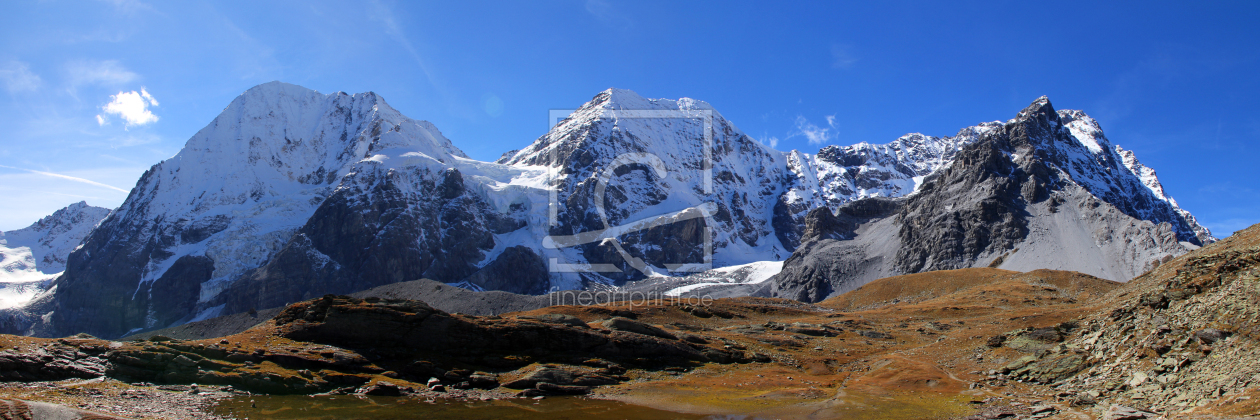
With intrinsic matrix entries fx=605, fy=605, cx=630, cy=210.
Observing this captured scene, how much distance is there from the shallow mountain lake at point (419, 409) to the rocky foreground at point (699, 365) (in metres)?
1.52

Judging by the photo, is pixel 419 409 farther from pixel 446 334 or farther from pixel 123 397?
pixel 123 397

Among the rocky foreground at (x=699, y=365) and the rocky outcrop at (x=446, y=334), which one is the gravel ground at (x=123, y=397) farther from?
the rocky outcrop at (x=446, y=334)

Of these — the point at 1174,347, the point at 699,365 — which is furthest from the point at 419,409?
the point at 1174,347

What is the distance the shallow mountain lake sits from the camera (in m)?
29.5

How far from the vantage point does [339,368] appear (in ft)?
126

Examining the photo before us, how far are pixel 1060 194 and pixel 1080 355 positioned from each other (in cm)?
18778

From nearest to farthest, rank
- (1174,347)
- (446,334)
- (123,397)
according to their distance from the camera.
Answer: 1. (1174,347)
2. (123,397)
3. (446,334)

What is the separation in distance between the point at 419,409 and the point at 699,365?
80.1 feet

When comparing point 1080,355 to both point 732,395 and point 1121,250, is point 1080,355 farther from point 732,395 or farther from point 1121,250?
point 1121,250

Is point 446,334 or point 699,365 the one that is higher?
point 446,334

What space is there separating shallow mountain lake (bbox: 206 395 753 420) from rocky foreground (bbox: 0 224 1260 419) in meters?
1.52

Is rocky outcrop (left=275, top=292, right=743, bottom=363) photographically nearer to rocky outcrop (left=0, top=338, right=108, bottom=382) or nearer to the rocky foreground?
the rocky foreground

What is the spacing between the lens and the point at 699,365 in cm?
4928

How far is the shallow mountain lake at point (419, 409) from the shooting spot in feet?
96.8
